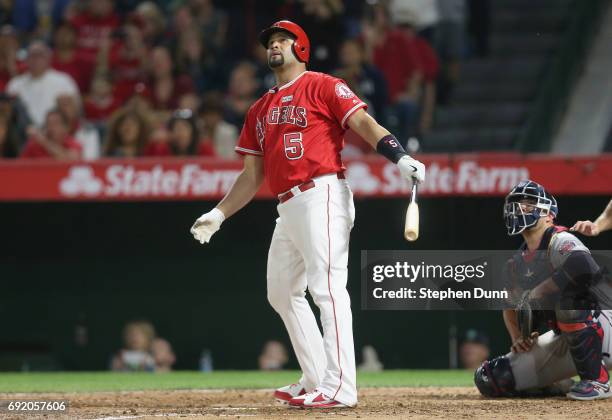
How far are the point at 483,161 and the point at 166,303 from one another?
9.52 feet

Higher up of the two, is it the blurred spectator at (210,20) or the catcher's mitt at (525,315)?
the blurred spectator at (210,20)

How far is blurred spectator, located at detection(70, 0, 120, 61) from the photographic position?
12.2 meters

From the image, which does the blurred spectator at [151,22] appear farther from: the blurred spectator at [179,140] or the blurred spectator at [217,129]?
the blurred spectator at [179,140]

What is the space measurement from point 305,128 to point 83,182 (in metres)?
4.08

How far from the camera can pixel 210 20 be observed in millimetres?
12453

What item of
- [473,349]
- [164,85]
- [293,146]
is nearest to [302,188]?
[293,146]

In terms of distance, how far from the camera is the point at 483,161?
360 inches

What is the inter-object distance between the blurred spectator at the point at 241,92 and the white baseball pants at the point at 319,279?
4.92 metres

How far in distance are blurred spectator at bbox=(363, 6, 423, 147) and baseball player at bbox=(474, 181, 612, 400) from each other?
4.68 meters

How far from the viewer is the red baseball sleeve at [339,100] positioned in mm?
5750

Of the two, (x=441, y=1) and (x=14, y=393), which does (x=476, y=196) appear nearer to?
(x=441, y=1)

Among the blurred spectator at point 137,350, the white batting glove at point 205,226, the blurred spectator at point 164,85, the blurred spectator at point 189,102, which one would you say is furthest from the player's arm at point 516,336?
the blurred spectator at point 164,85

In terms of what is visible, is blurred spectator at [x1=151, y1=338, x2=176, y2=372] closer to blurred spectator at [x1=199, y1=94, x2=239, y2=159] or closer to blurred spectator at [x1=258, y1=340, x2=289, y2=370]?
blurred spectator at [x1=258, y1=340, x2=289, y2=370]

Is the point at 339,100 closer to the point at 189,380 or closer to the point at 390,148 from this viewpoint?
the point at 390,148
